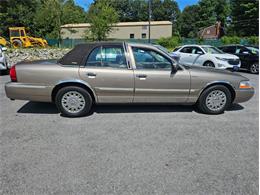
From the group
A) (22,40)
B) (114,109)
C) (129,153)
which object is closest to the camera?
(129,153)

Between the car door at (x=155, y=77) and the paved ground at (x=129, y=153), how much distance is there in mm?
474

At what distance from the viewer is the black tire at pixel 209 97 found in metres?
4.79

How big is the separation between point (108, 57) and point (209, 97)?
2.32 m

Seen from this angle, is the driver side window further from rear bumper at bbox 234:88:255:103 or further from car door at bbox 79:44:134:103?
rear bumper at bbox 234:88:255:103

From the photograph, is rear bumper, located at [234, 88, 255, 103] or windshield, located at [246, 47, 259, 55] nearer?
rear bumper, located at [234, 88, 255, 103]

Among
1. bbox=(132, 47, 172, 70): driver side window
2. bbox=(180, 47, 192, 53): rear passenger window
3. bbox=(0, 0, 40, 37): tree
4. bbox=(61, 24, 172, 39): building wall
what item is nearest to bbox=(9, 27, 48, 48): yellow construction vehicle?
bbox=(0, 0, 40, 37): tree

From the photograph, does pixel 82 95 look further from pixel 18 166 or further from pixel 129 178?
pixel 129 178

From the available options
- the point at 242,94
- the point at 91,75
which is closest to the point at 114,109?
the point at 91,75

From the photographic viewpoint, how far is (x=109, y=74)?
448 cm

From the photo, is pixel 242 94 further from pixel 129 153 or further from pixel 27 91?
pixel 27 91

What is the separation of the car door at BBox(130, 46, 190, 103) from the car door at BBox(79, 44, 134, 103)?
0.19 m

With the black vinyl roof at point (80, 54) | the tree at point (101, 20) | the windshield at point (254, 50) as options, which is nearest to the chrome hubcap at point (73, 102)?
the black vinyl roof at point (80, 54)

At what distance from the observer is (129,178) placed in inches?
104

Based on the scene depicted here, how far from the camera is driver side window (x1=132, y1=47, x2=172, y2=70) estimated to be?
461cm
